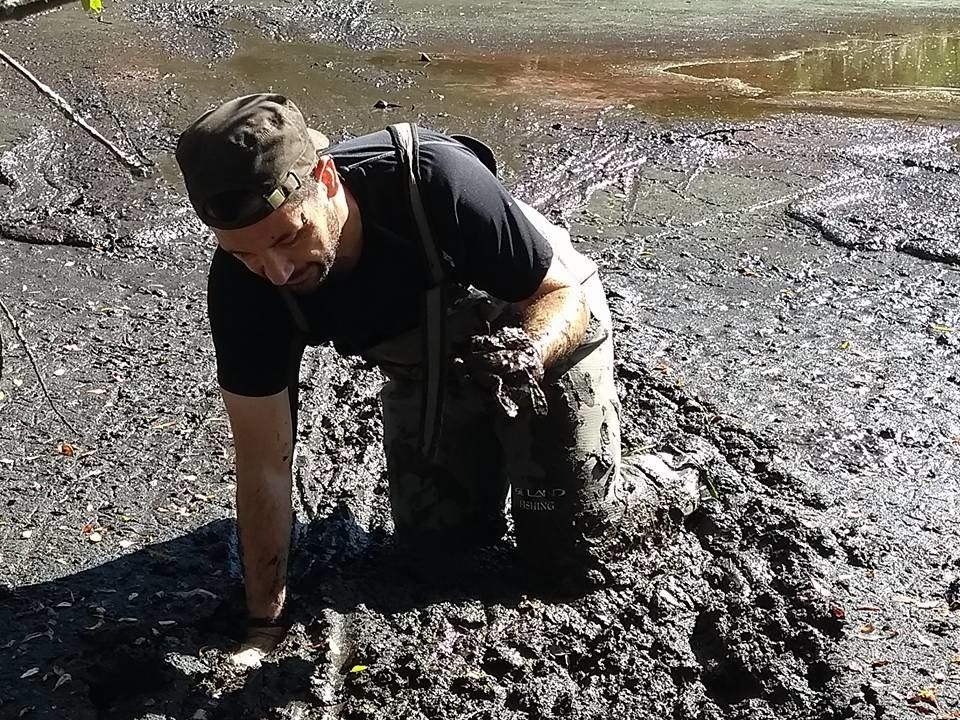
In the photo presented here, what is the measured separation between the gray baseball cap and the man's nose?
0.10 meters

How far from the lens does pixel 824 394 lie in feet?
15.4

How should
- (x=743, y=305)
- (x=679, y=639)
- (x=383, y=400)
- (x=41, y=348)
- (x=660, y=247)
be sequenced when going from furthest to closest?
1. (x=660, y=247)
2. (x=743, y=305)
3. (x=41, y=348)
4. (x=383, y=400)
5. (x=679, y=639)

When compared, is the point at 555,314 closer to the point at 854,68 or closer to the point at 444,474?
the point at 444,474

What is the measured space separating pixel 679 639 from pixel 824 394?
5.33ft

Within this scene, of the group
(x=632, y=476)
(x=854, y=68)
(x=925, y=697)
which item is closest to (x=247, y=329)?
(x=632, y=476)

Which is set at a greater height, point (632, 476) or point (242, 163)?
point (242, 163)

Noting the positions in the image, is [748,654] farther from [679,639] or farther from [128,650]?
[128,650]

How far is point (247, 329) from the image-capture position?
3.00 metres

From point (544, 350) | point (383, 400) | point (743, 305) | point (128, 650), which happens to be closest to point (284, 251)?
point (544, 350)

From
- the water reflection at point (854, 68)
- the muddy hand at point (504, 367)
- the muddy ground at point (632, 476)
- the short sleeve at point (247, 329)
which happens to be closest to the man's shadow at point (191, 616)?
the muddy ground at point (632, 476)

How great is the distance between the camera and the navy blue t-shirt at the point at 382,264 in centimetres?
293

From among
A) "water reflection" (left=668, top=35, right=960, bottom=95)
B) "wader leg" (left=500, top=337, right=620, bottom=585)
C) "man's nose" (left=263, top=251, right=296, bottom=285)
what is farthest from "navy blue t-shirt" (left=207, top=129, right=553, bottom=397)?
"water reflection" (left=668, top=35, right=960, bottom=95)

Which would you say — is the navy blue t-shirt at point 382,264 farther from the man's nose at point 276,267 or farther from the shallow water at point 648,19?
the shallow water at point 648,19

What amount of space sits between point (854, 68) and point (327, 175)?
8.00 m
